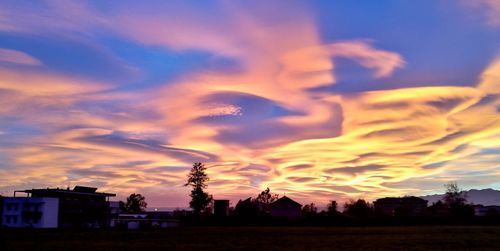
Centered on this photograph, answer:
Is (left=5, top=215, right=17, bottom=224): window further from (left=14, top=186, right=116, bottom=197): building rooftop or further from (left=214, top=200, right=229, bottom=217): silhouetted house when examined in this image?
(left=214, top=200, right=229, bottom=217): silhouetted house

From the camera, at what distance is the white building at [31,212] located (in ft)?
392

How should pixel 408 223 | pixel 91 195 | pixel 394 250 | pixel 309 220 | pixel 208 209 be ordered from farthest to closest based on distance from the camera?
pixel 208 209, pixel 91 195, pixel 309 220, pixel 408 223, pixel 394 250

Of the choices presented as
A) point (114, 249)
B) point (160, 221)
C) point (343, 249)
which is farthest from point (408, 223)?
point (114, 249)

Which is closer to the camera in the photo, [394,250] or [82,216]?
[394,250]

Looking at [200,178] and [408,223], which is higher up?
[200,178]

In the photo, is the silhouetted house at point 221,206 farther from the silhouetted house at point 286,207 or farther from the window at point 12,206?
the window at point 12,206

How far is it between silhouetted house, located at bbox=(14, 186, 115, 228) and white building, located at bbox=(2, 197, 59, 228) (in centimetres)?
113

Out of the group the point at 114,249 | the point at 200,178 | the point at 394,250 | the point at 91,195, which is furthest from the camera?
the point at 200,178

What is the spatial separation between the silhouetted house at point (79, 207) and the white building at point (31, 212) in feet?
3.70

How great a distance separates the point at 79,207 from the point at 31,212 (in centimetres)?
1148

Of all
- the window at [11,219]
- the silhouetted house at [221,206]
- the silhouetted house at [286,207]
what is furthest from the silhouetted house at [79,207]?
the silhouetted house at [286,207]

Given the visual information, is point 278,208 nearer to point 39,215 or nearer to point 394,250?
point 39,215

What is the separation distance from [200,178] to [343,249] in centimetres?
11742

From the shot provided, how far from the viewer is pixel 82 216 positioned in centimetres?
12825
